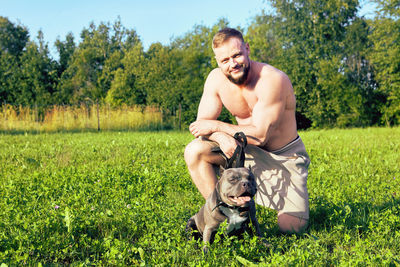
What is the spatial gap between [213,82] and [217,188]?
52.1 inches

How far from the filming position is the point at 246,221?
308 centimetres

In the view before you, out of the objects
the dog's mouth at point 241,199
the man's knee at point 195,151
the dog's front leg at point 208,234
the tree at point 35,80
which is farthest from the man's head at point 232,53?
the tree at point 35,80

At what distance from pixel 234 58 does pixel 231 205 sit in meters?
1.37

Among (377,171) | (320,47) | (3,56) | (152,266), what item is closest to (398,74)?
(320,47)

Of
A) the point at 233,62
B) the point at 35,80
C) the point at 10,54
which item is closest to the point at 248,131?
the point at 233,62

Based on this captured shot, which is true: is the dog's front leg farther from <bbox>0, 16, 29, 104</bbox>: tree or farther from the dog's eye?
<bbox>0, 16, 29, 104</bbox>: tree

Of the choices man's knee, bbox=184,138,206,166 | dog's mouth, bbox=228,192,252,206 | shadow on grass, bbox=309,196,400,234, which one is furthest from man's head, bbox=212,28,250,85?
shadow on grass, bbox=309,196,400,234

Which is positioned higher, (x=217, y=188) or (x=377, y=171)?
(x=217, y=188)

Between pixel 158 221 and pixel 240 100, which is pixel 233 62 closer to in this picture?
pixel 240 100

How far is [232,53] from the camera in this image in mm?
3379

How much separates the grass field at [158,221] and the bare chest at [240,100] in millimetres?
1143

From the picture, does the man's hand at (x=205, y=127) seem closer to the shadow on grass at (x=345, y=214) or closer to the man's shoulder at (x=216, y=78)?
the man's shoulder at (x=216, y=78)

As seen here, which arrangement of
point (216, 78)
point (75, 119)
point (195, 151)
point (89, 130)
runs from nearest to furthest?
point (195, 151)
point (216, 78)
point (89, 130)
point (75, 119)

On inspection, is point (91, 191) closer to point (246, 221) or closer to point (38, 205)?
point (38, 205)
